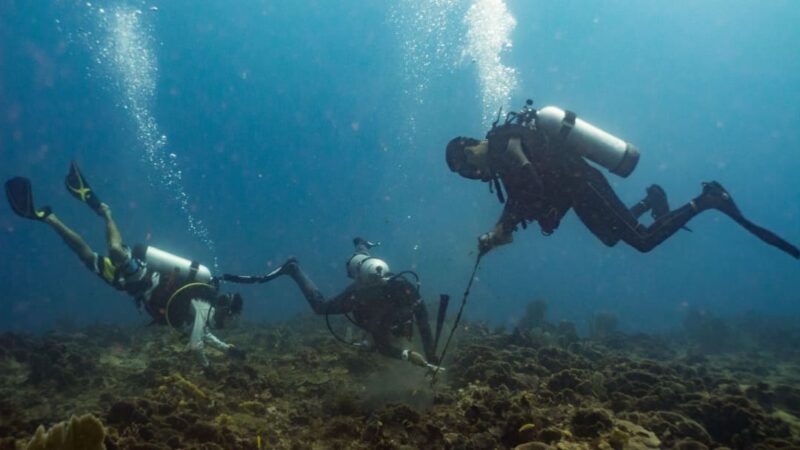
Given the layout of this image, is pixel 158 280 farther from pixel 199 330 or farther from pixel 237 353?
pixel 237 353

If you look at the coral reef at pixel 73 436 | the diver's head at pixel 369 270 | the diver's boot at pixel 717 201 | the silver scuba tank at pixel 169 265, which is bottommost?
the coral reef at pixel 73 436

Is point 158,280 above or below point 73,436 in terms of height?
above

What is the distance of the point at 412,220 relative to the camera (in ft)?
486

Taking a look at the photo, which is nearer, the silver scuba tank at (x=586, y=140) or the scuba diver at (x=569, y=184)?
the scuba diver at (x=569, y=184)

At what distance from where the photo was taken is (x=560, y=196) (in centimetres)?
663

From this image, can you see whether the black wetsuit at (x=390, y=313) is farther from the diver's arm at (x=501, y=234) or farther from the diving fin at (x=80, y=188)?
the diving fin at (x=80, y=188)

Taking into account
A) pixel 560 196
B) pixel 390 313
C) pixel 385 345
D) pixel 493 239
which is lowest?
pixel 385 345

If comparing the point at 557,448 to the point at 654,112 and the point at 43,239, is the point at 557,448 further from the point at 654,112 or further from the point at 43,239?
the point at 43,239

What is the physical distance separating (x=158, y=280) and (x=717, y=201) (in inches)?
380

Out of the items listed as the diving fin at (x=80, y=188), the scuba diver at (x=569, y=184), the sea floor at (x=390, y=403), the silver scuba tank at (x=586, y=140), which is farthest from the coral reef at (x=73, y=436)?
the diving fin at (x=80, y=188)

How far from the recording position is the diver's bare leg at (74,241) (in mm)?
8477

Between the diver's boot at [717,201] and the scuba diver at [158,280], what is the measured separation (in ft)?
26.0

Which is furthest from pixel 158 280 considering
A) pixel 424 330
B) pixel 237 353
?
pixel 424 330

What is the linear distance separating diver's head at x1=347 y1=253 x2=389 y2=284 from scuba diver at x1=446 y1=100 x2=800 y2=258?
2.22 meters
